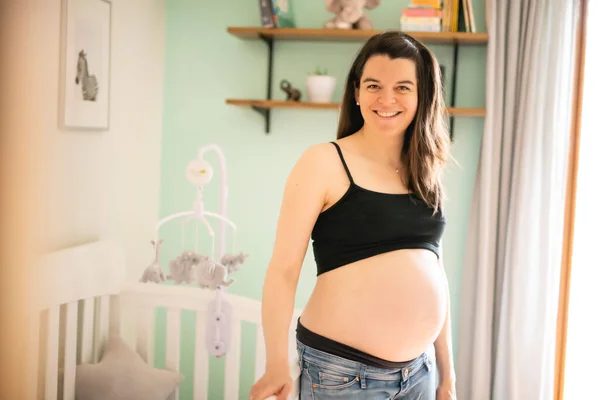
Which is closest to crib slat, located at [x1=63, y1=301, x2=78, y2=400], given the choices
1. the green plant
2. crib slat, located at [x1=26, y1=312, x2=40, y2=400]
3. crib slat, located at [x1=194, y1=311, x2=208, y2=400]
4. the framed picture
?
crib slat, located at [x1=26, y1=312, x2=40, y2=400]

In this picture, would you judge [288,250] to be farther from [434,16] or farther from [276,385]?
[434,16]

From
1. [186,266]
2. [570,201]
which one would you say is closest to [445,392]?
[186,266]

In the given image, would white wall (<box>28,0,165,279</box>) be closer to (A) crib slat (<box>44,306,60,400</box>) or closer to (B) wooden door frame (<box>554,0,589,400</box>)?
(A) crib slat (<box>44,306,60,400</box>)

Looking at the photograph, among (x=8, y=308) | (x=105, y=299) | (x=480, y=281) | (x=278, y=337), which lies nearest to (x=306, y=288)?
(x=480, y=281)

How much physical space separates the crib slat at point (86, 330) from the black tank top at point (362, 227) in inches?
37.2

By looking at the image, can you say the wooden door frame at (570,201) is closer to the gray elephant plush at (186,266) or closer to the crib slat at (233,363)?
the crib slat at (233,363)

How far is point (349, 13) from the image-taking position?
2.42m

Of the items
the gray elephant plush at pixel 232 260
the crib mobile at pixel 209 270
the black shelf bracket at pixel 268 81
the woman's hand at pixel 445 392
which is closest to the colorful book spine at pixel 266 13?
the black shelf bracket at pixel 268 81

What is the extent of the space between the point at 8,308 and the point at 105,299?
46.5 inches

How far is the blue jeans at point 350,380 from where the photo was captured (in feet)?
4.43

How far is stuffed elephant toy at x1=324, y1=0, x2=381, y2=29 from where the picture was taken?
2.42m

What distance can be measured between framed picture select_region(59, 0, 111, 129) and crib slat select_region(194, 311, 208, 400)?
2.30 feet

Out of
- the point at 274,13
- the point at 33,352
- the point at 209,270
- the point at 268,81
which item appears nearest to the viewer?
the point at 33,352

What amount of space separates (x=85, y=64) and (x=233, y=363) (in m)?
1.03
